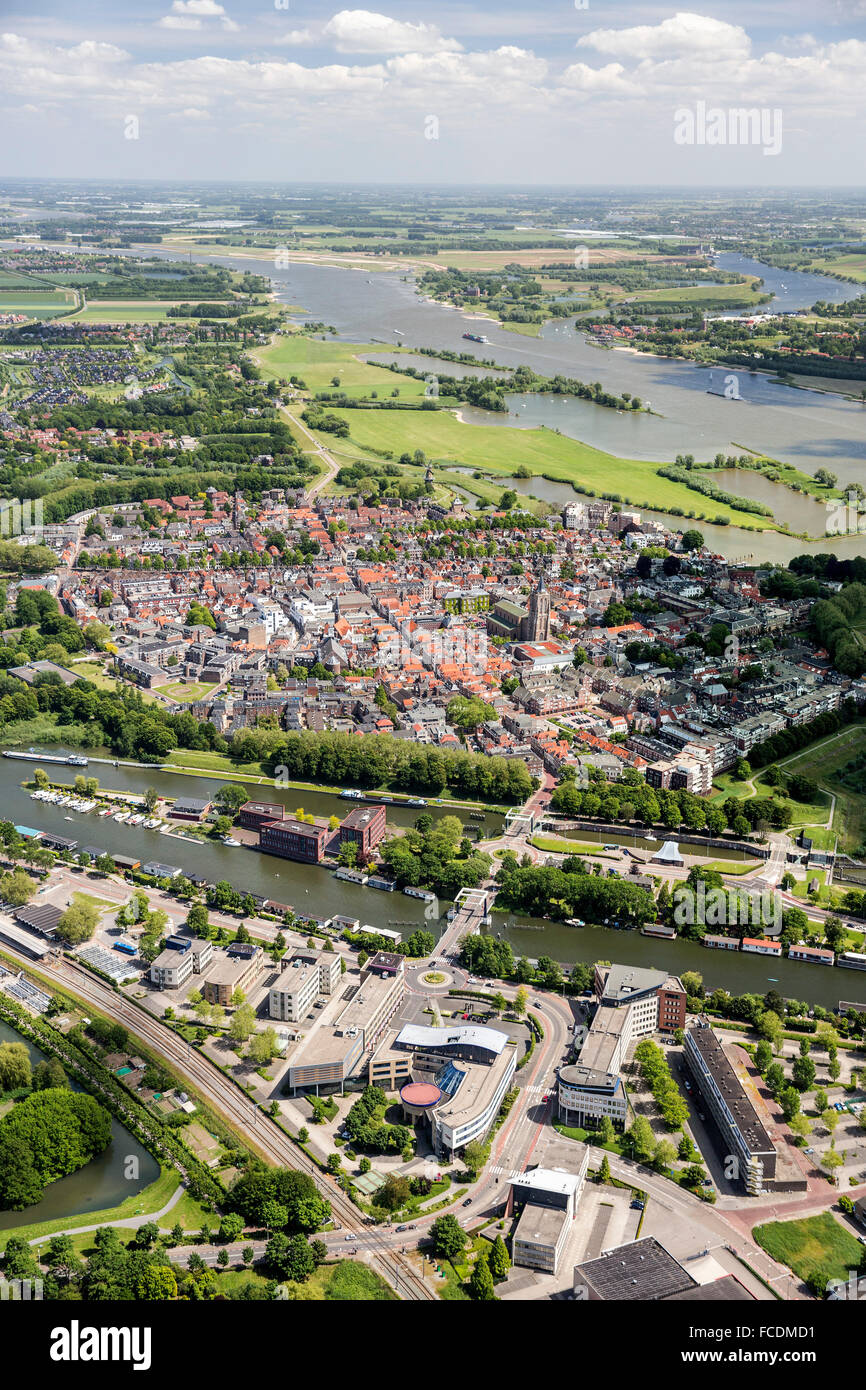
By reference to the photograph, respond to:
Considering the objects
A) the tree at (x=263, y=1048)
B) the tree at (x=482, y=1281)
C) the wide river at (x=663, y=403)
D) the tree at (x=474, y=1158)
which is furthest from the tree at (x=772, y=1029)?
the wide river at (x=663, y=403)

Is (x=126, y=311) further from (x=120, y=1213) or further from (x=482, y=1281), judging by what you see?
(x=482, y=1281)

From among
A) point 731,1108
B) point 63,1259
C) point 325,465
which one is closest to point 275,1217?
point 63,1259

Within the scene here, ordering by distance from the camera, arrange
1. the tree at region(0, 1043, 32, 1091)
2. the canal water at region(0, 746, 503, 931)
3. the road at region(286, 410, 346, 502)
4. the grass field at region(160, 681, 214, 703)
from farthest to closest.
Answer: the road at region(286, 410, 346, 502) < the grass field at region(160, 681, 214, 703) < the canal water at region(0, 746, 503, 931) < the tree at region(0, 1043, 32, 1091)

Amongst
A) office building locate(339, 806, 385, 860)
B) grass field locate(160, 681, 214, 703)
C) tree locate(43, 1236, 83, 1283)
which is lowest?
tree locate(43, 1236, 83, 1283)

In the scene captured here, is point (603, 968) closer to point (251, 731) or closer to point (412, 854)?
point (412, 854)

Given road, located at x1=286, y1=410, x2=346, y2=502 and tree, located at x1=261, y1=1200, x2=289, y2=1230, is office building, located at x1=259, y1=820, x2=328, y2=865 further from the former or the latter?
road, located at x1=286, y1=410, x2=346, y2=502

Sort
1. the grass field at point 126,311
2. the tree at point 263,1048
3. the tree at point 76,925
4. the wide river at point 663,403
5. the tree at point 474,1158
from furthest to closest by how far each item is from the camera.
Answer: the grass field at point 126,311, the wide river at point 663,403, the tree at point 76,925, the tree at point 263,1048, the tree at point 474,1158

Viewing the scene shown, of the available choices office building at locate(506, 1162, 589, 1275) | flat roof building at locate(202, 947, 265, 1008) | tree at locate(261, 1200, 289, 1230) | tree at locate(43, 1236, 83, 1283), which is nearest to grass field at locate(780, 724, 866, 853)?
office building at locate(506, 1162, 589, 1275)

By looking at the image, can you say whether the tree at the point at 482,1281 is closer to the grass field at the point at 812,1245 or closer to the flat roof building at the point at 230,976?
the grass field at the point at 812,1245
